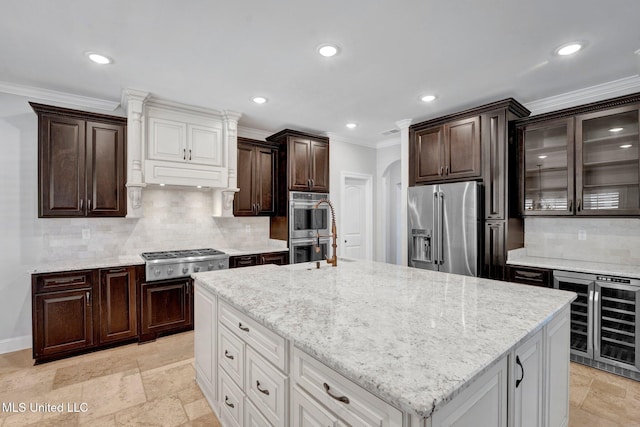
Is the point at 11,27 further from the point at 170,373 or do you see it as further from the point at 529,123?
the point at 529,123

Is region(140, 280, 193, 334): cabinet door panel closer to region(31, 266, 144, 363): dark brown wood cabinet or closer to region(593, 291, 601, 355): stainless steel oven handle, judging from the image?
region(31, 266, 144, 363): dark brown wood cabinet

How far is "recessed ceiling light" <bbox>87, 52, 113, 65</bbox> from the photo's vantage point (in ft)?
8.08

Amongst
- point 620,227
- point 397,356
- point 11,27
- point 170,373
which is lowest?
point 170,373

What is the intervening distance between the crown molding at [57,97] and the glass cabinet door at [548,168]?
462cm

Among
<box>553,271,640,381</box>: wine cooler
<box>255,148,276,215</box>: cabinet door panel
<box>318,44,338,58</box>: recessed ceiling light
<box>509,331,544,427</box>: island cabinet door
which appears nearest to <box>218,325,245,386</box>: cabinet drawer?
<box>509,331,544,427</box>: island cabinet door

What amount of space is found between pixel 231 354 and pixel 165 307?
198 centimetres

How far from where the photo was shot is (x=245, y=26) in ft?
6.98

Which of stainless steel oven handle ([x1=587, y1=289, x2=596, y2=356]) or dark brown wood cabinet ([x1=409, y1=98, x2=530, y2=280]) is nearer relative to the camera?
stainless steel oven handle ([x1=587, y1=289, x2=596, y2=356])

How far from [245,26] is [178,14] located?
1.38 feet

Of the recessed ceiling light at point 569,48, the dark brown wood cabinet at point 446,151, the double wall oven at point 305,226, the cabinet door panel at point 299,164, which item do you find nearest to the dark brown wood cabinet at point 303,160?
the cabinet door panel at point 299,164

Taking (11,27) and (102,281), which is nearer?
(11,27)

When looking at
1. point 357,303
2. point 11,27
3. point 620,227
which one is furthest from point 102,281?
point 620,227

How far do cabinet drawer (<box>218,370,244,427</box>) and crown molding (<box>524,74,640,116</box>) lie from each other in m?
4.07

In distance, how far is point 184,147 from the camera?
12.0ft
